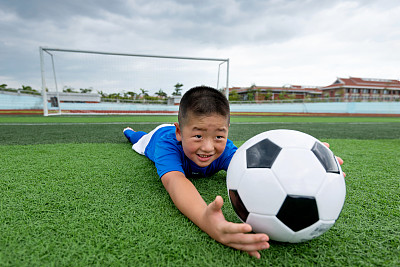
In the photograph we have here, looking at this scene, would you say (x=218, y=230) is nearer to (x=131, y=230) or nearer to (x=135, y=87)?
(x=131, y=230)

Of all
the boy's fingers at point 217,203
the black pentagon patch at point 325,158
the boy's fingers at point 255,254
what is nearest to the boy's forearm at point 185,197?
the boy's fingers at point 217,203

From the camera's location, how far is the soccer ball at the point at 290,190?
2.98 feet

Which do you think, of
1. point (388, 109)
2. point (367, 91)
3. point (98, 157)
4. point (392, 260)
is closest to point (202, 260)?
point (392, 260)

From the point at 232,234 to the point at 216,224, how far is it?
0.27ft

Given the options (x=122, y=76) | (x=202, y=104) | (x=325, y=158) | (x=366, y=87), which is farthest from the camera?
(x=366, y=87)

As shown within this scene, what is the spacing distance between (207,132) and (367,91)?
204 feet

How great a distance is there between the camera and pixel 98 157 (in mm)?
2672

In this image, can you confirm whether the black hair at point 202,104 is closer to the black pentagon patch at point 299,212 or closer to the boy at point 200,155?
the boy at point 200,155

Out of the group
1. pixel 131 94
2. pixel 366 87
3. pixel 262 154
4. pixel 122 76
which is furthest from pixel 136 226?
pixel 366 87

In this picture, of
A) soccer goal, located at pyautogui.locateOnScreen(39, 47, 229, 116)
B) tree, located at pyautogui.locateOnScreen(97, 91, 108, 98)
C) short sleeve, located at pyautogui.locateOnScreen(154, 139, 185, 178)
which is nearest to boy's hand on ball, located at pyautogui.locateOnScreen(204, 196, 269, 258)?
short sleeve, located at pyautogui.locateOnScreen(154, 139, 185, 178)

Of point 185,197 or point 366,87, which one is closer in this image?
point 185,197

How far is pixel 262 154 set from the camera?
1.06m

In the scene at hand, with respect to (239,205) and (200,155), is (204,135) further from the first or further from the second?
(239,205)

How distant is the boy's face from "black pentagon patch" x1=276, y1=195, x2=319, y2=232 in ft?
2.07
